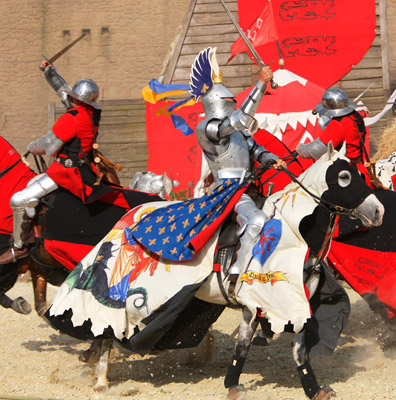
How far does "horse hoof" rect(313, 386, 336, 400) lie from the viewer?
14.5ft

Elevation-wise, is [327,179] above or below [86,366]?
above

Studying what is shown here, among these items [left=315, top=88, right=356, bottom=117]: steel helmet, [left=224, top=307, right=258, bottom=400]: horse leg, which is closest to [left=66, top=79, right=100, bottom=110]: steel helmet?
[left=315, top=88, right=356, bottom=117]: steel helmet

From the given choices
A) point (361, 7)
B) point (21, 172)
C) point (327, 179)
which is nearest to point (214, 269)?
point (327, 179)

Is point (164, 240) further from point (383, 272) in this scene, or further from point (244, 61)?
point (244, 61)

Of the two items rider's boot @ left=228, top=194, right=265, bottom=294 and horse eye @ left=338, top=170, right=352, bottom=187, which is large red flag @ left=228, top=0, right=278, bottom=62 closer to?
rider's boot @ left=228, top=194, right=265, bottom=294

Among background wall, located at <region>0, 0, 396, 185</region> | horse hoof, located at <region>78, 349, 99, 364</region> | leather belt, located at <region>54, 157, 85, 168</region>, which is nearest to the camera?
horse hoof, located at <region>78, 349, 99, 364</region>

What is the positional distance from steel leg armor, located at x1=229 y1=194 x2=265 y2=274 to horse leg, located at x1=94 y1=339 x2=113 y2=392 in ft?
Result: 3.79

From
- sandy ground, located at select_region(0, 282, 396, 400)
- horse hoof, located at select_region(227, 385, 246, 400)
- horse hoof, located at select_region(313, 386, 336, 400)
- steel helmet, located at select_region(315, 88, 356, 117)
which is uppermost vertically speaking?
steel helmet, located at select_region(315, 88, 356, 117)

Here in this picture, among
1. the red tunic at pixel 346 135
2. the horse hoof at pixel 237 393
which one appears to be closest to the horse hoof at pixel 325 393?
the horse hoof at pixel 237 393

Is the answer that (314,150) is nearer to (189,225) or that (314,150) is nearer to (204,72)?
(204,72)

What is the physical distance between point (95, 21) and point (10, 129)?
4.05 meters

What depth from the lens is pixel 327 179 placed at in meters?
4.38

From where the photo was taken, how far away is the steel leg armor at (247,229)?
4508mm

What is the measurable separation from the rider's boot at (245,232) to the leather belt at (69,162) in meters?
1.55
